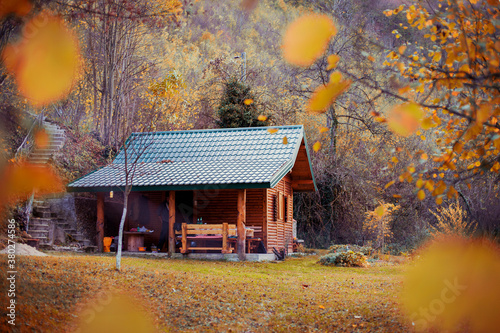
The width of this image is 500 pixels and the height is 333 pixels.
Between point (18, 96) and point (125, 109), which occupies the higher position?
point (125, 109)

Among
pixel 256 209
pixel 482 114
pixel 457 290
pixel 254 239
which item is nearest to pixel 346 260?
pixel 254 239

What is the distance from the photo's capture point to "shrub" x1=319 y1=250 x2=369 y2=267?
1596cm

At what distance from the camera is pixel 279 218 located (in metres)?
19.0

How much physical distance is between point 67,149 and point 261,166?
9587mm

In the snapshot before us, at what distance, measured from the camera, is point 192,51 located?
38562 millimetres

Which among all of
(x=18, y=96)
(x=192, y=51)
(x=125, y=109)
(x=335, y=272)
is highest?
(x=192, y=51)

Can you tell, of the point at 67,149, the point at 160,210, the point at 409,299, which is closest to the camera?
the point at 409,299

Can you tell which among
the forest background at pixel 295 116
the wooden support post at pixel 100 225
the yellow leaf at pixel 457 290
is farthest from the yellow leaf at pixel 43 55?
the forest background at pixel 295 116

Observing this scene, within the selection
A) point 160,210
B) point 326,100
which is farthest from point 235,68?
point 326,100

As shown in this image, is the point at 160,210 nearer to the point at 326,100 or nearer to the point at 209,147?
the point at 209,147

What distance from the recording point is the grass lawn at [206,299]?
6.48 meters

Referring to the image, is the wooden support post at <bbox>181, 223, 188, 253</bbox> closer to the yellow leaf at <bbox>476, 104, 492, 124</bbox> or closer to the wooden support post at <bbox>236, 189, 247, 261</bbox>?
the wooden support post at <bbox>236, 189, 247, 261</bbox>

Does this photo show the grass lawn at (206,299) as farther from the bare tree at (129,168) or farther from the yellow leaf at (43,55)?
the yellow leaf at (43,55)

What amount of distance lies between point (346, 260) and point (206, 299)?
346 inches
